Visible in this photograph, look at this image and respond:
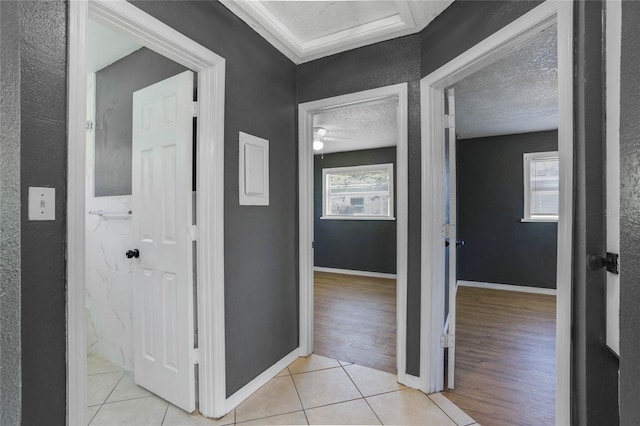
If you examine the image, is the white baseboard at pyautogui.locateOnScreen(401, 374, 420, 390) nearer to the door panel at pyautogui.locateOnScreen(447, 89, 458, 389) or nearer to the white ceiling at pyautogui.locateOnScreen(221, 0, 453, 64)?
the door panel at pyautogui.locateOnScreen(447, 89, 458, 389)

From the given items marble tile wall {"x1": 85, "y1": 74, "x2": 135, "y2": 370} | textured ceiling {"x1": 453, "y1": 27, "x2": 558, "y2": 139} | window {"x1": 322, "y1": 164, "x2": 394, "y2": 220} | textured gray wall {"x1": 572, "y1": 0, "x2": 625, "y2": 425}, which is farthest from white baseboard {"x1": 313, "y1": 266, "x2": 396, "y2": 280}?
textured gray wall {"x1": 572, "y1": 0, "x2": 625, "y2": 425}

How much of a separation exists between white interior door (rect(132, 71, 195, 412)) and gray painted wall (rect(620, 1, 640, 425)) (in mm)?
1794

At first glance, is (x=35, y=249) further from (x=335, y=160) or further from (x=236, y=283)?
(x=335, y=160)

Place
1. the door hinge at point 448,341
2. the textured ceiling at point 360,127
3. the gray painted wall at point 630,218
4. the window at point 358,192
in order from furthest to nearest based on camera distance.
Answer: the window at point 358,192
the textured ceiling at point 360,127
the door hinge at point 448,341
the gray painted wall at point 630,218

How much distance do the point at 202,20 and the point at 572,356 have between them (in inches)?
93.7

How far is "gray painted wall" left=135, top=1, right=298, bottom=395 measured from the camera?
181cm

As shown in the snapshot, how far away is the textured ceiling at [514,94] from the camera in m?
2.42

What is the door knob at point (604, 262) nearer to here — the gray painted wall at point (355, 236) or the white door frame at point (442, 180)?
the white door frame at point (442, 180)

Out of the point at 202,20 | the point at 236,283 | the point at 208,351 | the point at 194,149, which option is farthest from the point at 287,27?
the point at 208,351

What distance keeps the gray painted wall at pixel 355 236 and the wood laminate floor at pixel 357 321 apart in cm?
50

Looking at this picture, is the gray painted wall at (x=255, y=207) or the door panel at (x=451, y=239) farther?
the door panel at (x=451, y=239)

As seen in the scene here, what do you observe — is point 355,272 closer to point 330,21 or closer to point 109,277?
point 109,277

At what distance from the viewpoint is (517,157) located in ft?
15.3

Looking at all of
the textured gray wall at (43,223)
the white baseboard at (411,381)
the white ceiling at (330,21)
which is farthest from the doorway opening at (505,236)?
the textured gray wall at (43,223)
